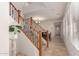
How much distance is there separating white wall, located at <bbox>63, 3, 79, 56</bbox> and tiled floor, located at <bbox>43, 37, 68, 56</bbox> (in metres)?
0.09

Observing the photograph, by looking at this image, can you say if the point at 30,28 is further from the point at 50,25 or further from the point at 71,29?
the point at 71,29

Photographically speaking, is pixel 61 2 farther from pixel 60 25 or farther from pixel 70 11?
pixel 60 25

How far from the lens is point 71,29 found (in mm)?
2338

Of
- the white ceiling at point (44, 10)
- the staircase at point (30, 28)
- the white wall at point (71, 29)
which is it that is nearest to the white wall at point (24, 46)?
the staircase at point (30, 28)

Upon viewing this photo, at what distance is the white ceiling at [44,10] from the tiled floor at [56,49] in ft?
1.37

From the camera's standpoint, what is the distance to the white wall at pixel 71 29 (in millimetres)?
2235

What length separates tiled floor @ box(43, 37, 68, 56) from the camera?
2284 millimetres

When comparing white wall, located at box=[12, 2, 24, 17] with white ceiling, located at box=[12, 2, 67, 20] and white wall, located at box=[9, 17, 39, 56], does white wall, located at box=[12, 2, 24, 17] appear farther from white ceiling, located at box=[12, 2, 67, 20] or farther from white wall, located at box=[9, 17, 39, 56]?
white wall, located at box=[9, 17, 39, 56]

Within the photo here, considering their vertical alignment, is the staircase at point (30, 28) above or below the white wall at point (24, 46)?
above

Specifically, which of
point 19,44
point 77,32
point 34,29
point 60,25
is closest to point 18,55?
point 19,44

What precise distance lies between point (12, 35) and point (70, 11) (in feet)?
3.45

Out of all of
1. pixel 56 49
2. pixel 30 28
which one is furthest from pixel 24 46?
pixel 56 49

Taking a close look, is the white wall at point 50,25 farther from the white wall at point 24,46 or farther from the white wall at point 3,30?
the white wall at point 3,30

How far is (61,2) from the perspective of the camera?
2.23 metres
